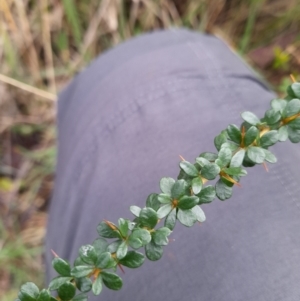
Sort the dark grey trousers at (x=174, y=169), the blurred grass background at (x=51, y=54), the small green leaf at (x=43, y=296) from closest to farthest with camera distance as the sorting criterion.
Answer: the small green leaf at (x=43, y=296)
the dark grey trousers at (x=174, y=169)
the blurred grass background at (x=51, y=54)

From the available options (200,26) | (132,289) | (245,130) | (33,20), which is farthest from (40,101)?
(245,130)

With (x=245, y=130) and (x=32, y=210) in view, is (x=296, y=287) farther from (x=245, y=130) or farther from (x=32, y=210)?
(x=32, y=210)

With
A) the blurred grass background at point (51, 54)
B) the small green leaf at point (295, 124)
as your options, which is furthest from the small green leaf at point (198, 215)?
the blurred grass background at point (51, 54)

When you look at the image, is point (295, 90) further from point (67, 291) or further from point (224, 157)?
point (67, 291)

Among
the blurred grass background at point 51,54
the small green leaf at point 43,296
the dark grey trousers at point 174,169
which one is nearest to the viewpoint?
the small green leaf at point 43,296

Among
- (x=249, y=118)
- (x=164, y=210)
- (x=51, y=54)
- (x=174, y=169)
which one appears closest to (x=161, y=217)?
(x=164, y=210)

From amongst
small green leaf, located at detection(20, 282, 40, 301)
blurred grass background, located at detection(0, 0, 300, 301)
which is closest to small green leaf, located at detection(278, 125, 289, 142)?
small green leaf, located at detection(20, 282, 40, 301)

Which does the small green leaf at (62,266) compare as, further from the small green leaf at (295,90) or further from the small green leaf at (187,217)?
the small green leaf at (295,90)

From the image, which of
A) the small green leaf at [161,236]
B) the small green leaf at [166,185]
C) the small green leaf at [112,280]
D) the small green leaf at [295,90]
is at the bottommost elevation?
the small green leaf at [112,280]
